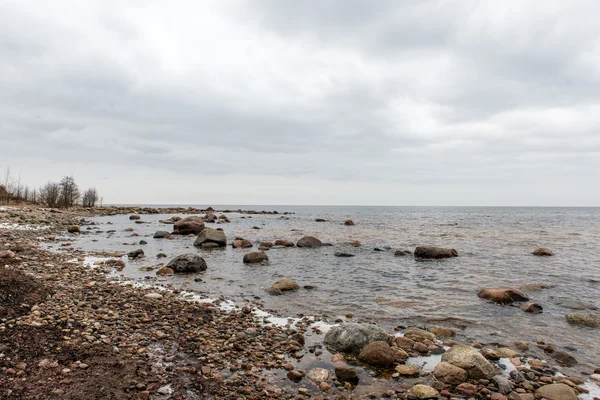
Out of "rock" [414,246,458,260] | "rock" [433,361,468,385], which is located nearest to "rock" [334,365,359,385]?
"rock" [433,361,468,385]

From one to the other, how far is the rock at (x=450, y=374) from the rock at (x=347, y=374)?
1.59 meters

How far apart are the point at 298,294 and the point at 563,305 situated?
9.43 meters

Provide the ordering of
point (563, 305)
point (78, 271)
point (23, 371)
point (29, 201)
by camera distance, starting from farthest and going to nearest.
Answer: point (29, 201), point (78, 271), point (563, 305), point (23, 371)

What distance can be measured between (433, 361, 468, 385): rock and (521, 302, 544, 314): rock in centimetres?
644

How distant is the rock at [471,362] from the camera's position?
6.51m

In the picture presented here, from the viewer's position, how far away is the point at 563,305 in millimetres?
11984

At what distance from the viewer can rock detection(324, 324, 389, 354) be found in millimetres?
7602

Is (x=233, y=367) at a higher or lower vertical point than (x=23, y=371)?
lower

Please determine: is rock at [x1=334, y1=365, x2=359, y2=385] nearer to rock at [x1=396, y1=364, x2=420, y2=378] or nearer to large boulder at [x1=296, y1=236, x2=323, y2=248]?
rock at [x1=396, y1=364, x2=420, y2=378]

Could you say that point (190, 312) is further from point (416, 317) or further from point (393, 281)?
point (393, 281)

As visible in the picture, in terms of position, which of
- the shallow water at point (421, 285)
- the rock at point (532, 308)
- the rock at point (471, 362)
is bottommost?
the shallow water at point (421, 285)

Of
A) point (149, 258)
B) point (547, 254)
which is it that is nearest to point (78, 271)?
point (149, 258)

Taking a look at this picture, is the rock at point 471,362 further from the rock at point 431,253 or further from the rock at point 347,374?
the rock at point 431,253

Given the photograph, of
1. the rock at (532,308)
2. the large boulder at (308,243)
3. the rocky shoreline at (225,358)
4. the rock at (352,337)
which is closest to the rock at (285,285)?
the rocky shoreline at (225,358)
